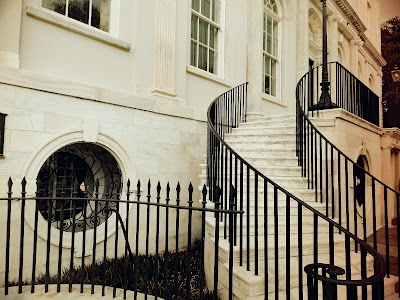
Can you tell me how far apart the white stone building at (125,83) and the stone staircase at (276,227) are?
3.20 feet

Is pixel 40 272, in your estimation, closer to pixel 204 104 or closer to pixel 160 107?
pixel 160 107

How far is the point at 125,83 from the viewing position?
17.7 feet

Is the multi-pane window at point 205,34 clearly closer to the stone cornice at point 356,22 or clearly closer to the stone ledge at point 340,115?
the stone ledge at point 340,115

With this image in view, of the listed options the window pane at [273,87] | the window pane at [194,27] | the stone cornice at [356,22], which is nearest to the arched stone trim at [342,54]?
the stone cornice at [356,22]

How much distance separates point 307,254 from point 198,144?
335 cm

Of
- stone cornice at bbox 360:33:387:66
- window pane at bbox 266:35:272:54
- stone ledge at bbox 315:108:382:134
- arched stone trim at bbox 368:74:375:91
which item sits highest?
stone cornice at bbox 360:33:387:66

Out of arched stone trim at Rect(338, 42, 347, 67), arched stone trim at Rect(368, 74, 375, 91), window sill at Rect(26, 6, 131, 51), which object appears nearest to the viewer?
window sill at Rect(26, 6, 131, 51)

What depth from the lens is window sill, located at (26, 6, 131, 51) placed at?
13.7 ft

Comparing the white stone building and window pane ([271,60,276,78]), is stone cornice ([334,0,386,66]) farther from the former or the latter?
the white stone building

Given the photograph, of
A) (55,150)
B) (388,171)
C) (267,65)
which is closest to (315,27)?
(267,65)

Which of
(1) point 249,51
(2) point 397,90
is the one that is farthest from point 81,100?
(2) point 397,90

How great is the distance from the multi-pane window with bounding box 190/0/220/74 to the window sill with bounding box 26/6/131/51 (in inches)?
98.0

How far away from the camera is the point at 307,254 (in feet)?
12.1

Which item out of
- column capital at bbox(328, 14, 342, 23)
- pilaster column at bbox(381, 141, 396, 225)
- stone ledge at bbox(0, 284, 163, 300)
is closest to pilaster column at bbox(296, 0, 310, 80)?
column capital at bbox(328, 14, 342, 23)
